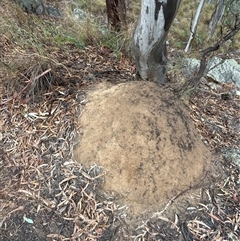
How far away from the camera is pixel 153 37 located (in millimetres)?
1960

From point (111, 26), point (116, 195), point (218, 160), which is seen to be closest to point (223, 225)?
point (218, 160)

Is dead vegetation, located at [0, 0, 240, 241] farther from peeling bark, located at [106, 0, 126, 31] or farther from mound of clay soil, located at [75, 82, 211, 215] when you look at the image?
peeling bark, located at [106, 0, 126, 31]

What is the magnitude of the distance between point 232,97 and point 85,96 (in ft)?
7.10

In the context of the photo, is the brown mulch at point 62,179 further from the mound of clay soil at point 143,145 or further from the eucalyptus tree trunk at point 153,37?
the eucalyptus tree trunk at point 153,37

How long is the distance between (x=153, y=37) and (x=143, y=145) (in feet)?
2.53

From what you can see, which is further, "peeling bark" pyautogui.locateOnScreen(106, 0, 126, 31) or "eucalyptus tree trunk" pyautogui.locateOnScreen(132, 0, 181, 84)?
"peeling bark" pyautogui.locateOnScreen(106, 0, 126, 31)

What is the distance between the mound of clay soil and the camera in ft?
6.24

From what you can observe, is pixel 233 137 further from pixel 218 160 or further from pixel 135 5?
pixel 135 5

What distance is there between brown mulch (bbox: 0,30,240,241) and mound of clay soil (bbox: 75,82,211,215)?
12 centimetres

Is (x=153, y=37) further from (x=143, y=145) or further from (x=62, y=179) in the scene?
(x=62, y=179)

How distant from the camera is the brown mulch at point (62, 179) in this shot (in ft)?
5.80

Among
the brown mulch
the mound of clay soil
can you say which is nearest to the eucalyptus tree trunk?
the mound of clay soil

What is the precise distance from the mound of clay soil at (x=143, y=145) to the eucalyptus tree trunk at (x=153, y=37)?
0.17 meters

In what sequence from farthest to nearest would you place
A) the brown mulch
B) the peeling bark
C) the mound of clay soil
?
the peeling bark → the mound of clay soil → the brown mulch
